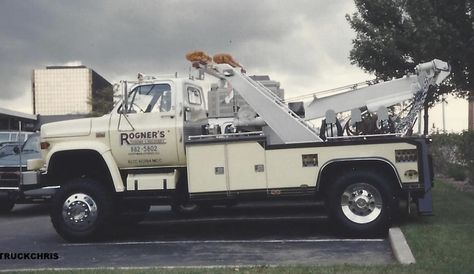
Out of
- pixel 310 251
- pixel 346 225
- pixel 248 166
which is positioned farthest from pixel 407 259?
pixel 248 166

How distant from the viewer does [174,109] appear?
1030 centimetres

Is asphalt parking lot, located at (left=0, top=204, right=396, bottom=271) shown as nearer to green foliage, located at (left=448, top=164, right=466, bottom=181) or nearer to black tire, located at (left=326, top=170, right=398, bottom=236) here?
black tire, located at (left=326, top=170, right=398, bottom=236)

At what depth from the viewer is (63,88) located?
56719mm

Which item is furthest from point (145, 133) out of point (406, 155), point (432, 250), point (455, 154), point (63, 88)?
point (63, 88)

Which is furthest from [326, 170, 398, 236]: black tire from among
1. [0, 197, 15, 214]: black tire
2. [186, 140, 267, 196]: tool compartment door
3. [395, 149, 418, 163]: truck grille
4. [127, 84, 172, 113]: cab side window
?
[0, 197, 15, 214]: black tire

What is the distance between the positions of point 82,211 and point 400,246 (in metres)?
4.96

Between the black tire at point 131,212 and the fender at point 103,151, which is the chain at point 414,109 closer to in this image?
the black tire at point 131,212

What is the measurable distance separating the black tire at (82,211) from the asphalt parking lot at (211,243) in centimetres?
19

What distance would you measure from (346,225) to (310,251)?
3.57 ft

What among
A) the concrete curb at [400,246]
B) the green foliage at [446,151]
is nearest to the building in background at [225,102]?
the concrete curb at [400,246]

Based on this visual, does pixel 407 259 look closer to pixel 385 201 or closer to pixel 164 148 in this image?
pixel 385 201

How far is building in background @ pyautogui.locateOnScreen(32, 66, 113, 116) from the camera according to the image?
54.1m

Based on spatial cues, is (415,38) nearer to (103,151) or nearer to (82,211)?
(103,151)

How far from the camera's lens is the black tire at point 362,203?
31.7 feet
